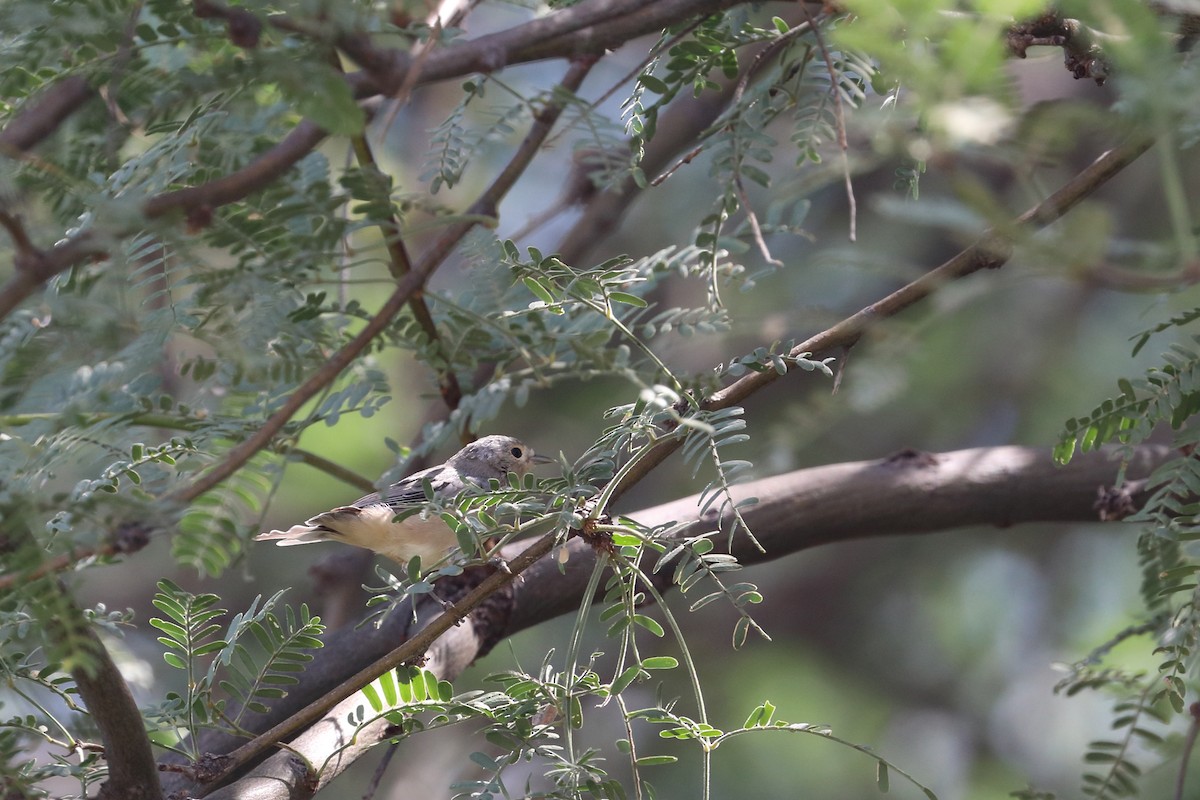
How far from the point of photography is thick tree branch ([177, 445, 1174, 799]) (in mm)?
2408

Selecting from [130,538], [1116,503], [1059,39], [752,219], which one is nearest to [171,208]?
[130,538]

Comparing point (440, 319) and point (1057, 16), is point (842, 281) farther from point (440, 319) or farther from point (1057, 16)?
point (1057, 16)

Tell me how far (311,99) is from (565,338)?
59 cm

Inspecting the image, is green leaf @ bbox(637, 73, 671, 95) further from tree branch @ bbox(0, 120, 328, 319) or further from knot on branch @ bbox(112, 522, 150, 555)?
knot on branch @ bbox(112, 522, 150, 555)

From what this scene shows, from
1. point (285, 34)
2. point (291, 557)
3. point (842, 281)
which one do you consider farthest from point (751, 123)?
point (291, 557)

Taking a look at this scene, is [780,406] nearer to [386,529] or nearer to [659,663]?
[386,529]

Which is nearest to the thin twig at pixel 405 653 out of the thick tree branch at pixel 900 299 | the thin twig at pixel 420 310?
the thick tree branch at pixel 900 299

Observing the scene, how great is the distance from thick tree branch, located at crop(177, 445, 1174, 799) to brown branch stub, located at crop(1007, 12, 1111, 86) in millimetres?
1061

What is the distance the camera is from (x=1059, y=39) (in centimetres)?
167

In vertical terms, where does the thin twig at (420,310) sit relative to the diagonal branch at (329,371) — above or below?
below

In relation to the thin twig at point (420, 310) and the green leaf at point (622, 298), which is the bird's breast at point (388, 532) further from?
the green leaf at point (622, 298)

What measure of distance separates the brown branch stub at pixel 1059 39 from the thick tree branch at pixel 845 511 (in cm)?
106

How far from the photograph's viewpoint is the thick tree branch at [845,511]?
2408mm

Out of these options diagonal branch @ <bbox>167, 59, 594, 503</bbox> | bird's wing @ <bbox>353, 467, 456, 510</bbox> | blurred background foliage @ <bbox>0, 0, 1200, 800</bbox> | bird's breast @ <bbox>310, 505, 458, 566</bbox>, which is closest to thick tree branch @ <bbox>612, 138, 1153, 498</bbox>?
blurred background foliage @ <bbox>0, 0, 1200, 800</bbox>
